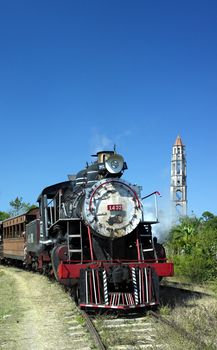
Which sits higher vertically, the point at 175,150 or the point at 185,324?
the point at 175,150

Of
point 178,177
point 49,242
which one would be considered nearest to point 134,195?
point 49,242

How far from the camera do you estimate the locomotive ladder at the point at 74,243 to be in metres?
10.6

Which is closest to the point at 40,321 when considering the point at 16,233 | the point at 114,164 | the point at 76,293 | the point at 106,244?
the point at 76,293

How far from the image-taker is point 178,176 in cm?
11219

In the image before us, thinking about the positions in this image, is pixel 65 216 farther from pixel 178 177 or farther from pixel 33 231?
pixel 178 177

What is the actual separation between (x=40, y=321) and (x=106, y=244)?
8.34ft

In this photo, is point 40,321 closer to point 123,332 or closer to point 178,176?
point 123,332

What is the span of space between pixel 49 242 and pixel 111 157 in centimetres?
349

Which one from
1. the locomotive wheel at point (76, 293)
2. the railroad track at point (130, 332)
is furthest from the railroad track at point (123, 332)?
the locomotive wheel at point (76, 293)

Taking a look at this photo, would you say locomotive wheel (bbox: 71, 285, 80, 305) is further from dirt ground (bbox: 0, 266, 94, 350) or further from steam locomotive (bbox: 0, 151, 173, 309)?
dirt ground (bbox: 0, 266, 94, 350)

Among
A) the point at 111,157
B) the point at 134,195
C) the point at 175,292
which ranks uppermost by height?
the point at 111,157

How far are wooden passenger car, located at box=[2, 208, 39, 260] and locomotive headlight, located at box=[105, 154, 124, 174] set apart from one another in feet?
23.4

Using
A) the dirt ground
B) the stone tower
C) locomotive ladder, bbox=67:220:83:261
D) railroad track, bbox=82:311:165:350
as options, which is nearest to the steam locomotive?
locomotive ladder, bbox=67:220:83:261

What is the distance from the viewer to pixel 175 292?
13766mm
